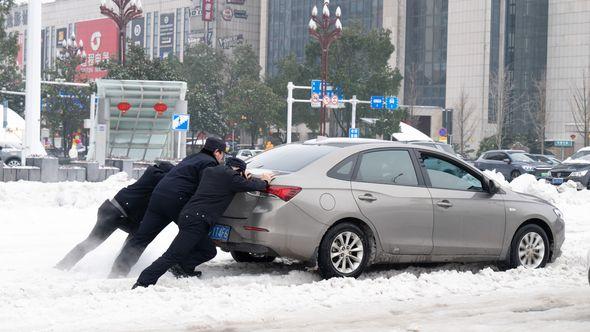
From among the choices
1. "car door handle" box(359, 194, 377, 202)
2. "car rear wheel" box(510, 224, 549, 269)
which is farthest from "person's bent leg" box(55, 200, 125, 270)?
"car rear wheel" box(510, 224, 549, 269)

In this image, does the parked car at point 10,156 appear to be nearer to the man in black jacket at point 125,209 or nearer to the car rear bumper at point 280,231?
the man in black jacket at point 125,209

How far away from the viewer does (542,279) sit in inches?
390

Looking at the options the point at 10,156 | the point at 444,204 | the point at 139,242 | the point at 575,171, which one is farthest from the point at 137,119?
the point at 444,204

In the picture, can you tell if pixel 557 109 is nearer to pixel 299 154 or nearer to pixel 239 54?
pixel 239 54

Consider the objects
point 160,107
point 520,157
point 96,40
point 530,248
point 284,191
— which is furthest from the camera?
point 96,40

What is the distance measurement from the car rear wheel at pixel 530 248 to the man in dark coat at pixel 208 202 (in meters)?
3.08

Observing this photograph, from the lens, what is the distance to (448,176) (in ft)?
33.9

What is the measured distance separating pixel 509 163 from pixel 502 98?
44850 mm

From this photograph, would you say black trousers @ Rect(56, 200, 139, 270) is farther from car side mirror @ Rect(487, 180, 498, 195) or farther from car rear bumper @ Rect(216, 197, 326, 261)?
car side mirror @ Rect(487, 180, 498, 195)

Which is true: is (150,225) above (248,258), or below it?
above

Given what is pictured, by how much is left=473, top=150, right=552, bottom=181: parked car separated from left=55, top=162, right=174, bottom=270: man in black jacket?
3157cm

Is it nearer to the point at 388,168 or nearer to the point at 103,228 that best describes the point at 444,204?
the point at 388,168

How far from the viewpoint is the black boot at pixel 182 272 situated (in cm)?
952

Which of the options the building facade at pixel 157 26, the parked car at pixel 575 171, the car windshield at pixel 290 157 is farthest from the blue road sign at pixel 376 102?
the car windshield at pixel 290 157
